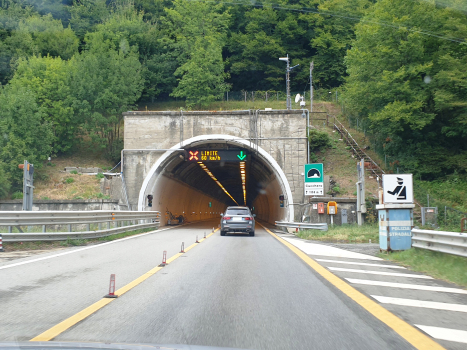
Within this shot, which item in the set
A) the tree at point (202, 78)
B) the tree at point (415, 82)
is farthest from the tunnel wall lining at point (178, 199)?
the tree at point (415, 82)

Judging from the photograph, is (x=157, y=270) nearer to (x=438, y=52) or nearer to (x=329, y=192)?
(x=329, y=192)

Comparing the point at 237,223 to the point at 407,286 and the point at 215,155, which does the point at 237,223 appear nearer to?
the point at 215,155

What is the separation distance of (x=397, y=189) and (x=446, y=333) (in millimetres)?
8424

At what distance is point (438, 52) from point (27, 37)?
4666 centimetres

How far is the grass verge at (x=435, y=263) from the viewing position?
8.92 metres

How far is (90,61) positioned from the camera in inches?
1815

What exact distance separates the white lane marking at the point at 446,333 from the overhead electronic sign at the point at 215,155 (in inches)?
1104

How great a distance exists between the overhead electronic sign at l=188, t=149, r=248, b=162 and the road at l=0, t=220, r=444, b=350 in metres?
22.8

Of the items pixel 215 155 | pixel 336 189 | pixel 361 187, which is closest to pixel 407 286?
pixel 361 187

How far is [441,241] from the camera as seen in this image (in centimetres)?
1025

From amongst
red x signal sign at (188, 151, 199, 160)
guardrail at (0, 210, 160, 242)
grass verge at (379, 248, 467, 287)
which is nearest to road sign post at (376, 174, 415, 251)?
grass verge at (379, 248, 467, 287)

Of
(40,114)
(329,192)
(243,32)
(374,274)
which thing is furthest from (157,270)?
(243,32)

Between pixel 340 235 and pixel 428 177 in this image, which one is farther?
pixel 428 177

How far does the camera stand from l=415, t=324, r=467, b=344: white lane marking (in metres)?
4.76
